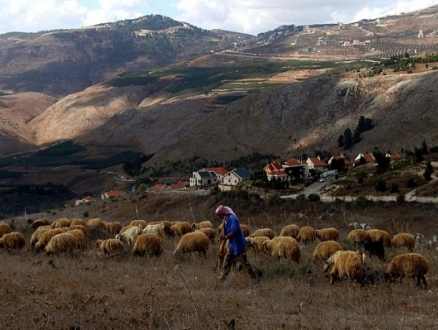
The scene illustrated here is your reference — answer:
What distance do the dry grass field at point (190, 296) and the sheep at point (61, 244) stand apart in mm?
330

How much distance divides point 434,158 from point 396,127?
1296 inches

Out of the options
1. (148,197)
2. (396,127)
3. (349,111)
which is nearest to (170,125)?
(349,111)

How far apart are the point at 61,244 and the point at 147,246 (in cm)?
265

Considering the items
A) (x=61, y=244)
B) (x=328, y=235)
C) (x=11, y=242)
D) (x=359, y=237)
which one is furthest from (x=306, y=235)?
(x=11, y=242)

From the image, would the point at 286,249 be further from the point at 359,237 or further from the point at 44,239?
the point at 44,239

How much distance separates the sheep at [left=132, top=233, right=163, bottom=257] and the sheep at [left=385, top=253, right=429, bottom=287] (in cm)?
688

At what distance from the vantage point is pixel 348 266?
11867mm

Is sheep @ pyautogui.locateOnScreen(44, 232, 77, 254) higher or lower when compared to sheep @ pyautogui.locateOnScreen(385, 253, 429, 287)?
higher

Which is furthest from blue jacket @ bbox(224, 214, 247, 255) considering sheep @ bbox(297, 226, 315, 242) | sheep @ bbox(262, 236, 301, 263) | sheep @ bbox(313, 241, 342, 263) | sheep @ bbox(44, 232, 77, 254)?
sheep @ bbox(297, 226, 315, 242)

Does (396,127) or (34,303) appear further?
(396,127)

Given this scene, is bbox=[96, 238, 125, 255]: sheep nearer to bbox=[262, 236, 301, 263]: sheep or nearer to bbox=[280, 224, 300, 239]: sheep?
bbox=[262, 236, 301, 263]: sheep

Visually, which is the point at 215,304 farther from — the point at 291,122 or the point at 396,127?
the point at 291,122

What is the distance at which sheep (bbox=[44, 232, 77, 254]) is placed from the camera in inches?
663

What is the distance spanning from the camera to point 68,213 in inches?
2018
